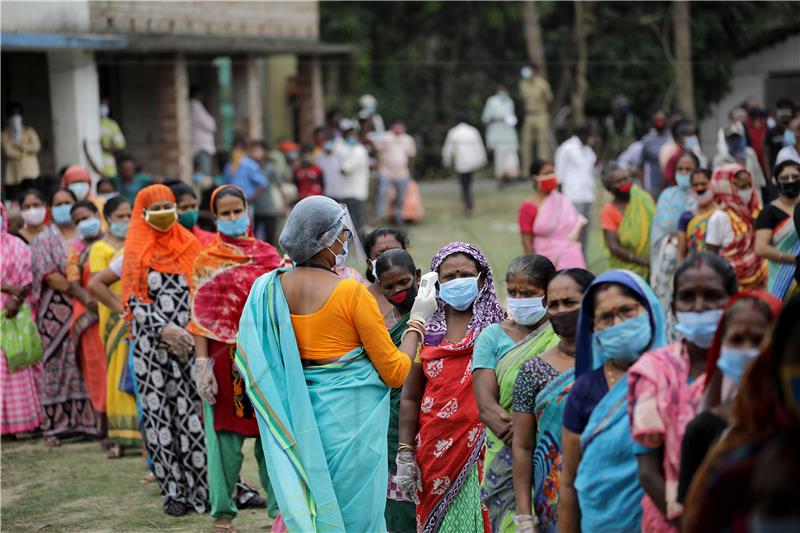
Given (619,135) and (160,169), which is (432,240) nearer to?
Result: (160,169)

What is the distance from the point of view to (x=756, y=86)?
2500 cm

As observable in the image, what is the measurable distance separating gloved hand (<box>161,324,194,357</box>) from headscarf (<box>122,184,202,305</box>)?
223 millimetres

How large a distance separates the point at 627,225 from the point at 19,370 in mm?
4934

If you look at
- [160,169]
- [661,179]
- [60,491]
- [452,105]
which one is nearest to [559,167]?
[661,179]

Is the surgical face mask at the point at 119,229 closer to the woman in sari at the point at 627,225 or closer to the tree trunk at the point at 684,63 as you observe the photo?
the woman in sari at the point at 627,225

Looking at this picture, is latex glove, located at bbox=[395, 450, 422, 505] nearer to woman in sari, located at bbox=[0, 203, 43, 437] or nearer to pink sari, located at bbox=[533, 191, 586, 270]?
woman in sari, located at bbox=[0, 203, 43, 437]

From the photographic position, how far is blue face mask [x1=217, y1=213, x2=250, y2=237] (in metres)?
6.47

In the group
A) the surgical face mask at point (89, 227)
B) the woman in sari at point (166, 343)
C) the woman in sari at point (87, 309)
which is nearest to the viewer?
the woman in sari at point (166, 343)

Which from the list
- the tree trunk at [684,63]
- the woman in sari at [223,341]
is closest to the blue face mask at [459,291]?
the woman in sari at [223,341]

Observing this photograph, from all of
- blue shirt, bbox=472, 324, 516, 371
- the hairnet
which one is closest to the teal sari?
the hairnet

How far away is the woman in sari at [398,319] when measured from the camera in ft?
18.3

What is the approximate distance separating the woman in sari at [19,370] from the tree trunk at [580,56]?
16800mm

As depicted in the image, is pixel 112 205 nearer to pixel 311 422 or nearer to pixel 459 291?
pixel 459 291

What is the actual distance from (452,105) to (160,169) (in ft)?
37.4
